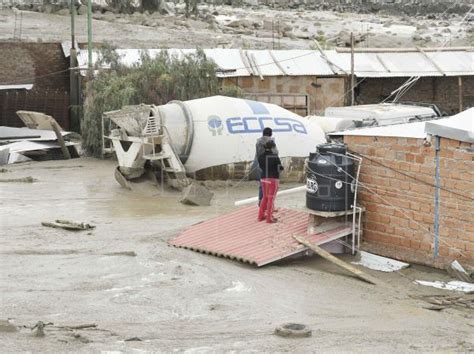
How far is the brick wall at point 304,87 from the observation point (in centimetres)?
3053

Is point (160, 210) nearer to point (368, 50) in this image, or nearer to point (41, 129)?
point (41, 129)

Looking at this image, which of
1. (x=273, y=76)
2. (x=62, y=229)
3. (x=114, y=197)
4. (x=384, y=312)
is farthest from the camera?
(x=273, y=76)

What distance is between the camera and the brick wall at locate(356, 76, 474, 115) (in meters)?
33.7

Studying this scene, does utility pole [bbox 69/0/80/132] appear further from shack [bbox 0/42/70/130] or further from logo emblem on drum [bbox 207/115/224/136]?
logo emblem on drum [bbox 207/115/224/136]

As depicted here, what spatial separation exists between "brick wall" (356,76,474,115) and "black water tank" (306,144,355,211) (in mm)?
21942

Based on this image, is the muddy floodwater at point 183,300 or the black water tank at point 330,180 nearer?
the muddy floodwater at point 183,300

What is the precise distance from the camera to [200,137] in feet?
60.4

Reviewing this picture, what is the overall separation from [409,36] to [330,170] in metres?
36.4

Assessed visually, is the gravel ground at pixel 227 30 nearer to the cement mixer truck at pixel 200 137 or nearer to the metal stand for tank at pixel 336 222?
the cement mixer truck at pixel 200 137

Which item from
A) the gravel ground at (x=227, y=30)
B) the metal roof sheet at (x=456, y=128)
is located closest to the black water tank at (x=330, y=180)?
the metal roof sheet at (x=456, y=128)

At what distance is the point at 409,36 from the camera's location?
4634 centimetres

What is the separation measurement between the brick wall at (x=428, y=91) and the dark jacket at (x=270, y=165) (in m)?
21.0

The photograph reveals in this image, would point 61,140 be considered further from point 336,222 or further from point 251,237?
point 336,222

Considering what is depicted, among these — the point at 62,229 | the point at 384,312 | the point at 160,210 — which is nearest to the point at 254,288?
the point at 384,312
